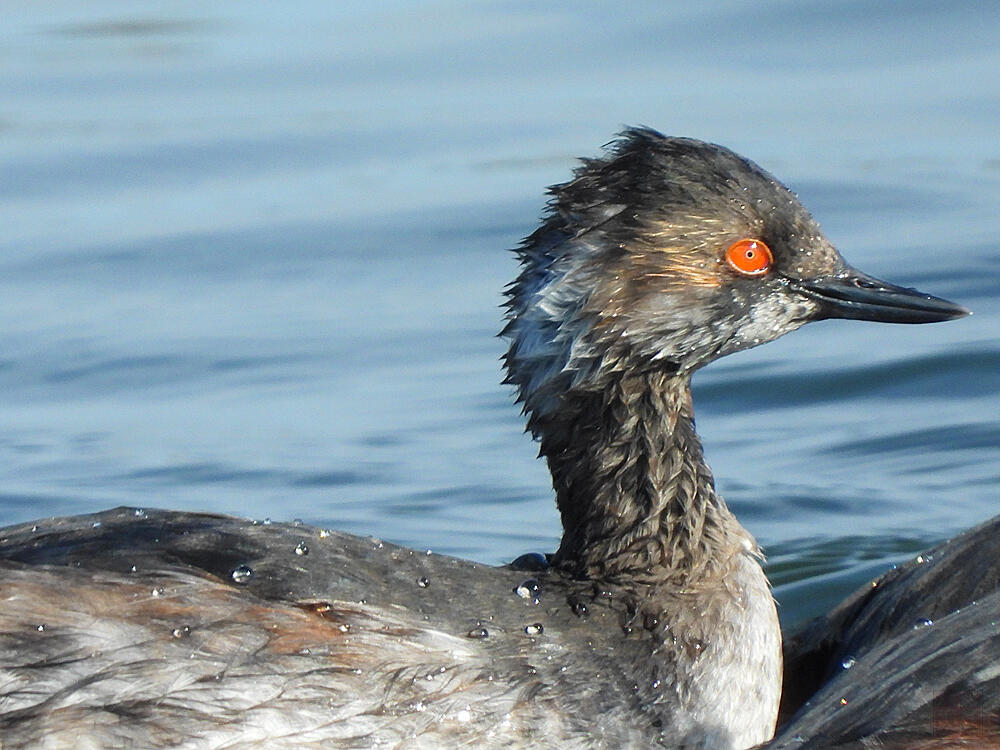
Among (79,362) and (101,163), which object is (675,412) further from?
(101,163)

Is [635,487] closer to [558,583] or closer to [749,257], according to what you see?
[558,583]

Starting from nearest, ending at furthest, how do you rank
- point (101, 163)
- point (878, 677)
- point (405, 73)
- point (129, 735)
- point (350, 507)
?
point (878, 677) → point (129, 735) → point (350, 507) → point (101, 163) → point (405, 73)

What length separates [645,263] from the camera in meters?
5.87

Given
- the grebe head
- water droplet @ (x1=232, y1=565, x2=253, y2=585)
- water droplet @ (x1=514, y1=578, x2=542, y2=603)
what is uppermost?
the grebe head

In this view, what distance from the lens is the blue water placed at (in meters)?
8.08

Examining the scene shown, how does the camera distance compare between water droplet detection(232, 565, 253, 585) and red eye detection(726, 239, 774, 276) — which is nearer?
water droplet detection(232, 565, 253, 585)

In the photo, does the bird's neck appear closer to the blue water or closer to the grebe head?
the grebe head

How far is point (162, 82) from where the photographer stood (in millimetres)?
12773

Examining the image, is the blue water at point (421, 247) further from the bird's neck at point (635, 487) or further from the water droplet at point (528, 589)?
the water droplet at point (528, 589)

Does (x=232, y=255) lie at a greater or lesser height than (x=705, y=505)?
greater

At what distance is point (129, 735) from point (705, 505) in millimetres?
1861

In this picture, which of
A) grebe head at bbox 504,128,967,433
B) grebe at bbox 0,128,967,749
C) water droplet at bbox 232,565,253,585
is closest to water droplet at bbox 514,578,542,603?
grebe at bbox 0,128,967,749

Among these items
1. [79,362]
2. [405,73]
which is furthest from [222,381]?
[405,73]

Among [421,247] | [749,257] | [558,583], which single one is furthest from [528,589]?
[421,247]
